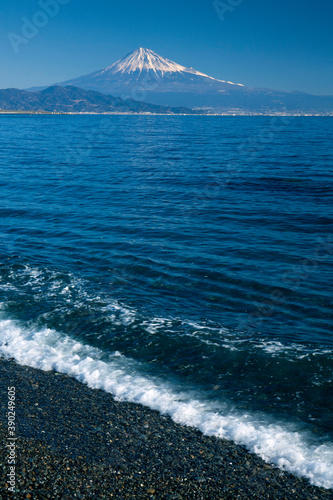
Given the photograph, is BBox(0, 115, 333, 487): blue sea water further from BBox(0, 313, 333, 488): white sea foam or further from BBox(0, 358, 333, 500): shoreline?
BBox(0, 358, 333, 500): shoreline

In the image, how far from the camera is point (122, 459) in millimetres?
6902

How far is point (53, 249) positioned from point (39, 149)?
48.3 m

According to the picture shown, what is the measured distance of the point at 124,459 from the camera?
690 centimetres

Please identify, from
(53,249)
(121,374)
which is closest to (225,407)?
(121,374)

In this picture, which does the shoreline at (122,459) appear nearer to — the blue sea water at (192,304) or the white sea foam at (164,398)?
the white sea foam at (164,398)

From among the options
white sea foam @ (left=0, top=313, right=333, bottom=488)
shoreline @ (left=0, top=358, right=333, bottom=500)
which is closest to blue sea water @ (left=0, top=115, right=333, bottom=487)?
white sea foam @ (left=0, top=313, right=333, bottom=488)

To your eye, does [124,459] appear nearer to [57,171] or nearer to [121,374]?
[121,374]

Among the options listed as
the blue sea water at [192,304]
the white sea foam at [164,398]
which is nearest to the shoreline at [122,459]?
the white sea foam at [164,398]

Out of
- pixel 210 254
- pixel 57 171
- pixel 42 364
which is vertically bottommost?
pixel 42 364

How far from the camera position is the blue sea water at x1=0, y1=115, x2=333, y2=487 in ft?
28.7

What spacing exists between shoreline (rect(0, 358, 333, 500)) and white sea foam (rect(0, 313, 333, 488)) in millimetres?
250

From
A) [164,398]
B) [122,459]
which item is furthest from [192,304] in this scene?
[122,459]

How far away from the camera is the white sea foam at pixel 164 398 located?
726 cm

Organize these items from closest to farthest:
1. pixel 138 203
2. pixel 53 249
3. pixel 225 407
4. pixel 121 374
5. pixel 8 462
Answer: pixel 8 462 < pixel 225 407 < pixel 121 374 < pixel 53 249 < pixel 138 203
